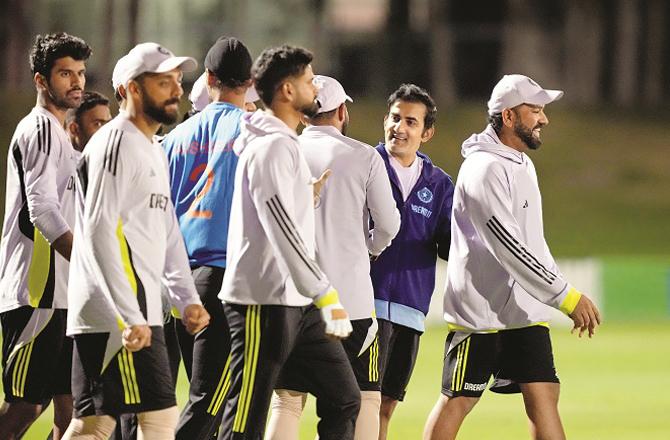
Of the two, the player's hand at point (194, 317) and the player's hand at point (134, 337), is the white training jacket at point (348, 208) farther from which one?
the player's hand at point (134, 337)

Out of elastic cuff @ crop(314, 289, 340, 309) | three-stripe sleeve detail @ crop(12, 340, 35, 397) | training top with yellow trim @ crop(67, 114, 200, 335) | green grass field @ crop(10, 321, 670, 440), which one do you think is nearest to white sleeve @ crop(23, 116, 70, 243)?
three-stripe sleeve detail @ crop(12, 340, 35, 397)

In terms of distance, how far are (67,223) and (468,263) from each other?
224cm

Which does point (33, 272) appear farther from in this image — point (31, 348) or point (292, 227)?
point (292, 227)

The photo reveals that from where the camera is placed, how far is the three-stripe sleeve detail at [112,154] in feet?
21.4

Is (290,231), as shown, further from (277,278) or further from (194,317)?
(194,317)

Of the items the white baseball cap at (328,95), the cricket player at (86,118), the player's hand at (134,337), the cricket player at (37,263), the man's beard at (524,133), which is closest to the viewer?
the player's hand at (134,337)

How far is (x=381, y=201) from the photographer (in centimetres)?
794

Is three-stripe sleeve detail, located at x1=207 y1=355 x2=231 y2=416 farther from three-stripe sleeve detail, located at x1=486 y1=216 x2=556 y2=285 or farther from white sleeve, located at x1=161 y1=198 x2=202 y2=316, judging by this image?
three-stripe sleeve detail, located at x1=486 y1=216 x2=556 y2=285

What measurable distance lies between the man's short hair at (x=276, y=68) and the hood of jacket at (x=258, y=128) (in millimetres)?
110

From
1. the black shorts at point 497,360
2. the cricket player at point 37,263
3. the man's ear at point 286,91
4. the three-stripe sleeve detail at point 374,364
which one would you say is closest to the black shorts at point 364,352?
the three-stripe sleeve detail at point 374,364

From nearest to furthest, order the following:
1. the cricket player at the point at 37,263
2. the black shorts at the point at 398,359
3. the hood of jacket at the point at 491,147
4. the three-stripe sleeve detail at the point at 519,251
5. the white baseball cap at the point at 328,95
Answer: the cricket player at the point at 37,263 < the three-stripe sleeve detail at the point at 519,251 < the white baseball cap at the point at 328,95 < the hood of jacket at the point at 491,147 < the black shorts at the point at 398,359

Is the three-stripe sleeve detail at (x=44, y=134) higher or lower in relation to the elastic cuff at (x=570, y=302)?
higher

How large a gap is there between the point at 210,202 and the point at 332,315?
126 centimetres

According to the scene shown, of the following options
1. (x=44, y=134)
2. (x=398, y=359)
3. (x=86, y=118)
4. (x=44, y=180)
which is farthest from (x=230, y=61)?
(x=398, y=359)
